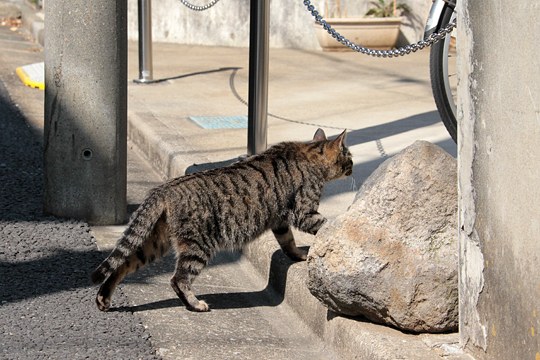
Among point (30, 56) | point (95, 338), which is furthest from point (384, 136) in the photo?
point (30, 56)

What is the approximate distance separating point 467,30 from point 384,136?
12.8ft

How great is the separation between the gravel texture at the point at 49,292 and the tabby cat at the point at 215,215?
0.69 feet

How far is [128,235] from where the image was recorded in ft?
15.3

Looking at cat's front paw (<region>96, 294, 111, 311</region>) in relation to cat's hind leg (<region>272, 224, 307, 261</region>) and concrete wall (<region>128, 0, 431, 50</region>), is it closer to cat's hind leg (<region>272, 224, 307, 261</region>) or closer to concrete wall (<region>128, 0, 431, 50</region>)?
cat's hind leg (<region>272, 224, 307, 261</region>)

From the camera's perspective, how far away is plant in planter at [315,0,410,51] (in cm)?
1181

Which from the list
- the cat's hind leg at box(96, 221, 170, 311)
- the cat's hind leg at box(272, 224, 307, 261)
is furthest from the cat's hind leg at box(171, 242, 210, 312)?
the cat's hind leg at box(272, 224, 307, 261)

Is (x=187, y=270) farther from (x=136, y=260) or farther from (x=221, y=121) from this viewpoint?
(x=221, y=121)

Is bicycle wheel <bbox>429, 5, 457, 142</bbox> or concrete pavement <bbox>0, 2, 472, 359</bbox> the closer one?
concrete pavement <bbox>0, 2, 472, 359</bbox>

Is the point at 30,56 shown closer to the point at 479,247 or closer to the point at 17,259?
the point at 17,259

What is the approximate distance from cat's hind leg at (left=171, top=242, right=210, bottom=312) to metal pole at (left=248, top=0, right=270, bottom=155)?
197 cm

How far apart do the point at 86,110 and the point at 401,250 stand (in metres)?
2.57

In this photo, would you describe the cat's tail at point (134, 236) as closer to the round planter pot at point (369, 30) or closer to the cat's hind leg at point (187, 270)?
the cat's hind leg at point (187, 270)

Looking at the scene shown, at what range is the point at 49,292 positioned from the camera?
492 cm

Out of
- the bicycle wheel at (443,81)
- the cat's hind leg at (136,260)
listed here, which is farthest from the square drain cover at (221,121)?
the cat's hind leg at (136,260)
